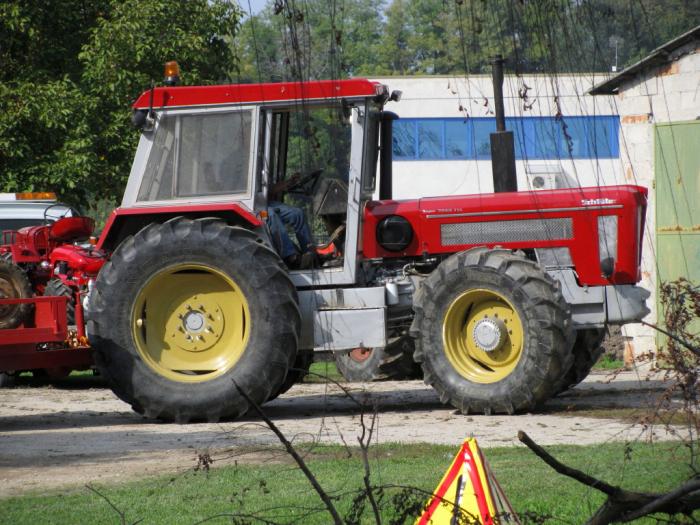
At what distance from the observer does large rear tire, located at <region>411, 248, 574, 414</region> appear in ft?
32.0

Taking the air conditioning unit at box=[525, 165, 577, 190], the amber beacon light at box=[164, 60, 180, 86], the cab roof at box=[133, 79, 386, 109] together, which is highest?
the amber beacon light at box=[164, 60, 180, 86]

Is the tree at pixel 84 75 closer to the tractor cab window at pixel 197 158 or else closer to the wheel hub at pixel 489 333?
the tractor cab window at pixel 197 158

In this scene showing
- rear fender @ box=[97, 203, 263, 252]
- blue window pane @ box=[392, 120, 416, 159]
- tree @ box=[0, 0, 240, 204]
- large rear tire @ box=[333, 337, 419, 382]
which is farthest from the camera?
blue window pane @ box=[392, 120, 416, 159]

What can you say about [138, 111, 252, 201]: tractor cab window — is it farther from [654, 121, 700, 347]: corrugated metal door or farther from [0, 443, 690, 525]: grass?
[654, 121, 700, 347]: corrugated metal door

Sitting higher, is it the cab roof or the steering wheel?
the cab roof

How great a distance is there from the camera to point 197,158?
10375 millimetres

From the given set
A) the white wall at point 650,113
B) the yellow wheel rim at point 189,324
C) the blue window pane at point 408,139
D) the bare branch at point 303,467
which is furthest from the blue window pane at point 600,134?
the blue window pane at point 408,139

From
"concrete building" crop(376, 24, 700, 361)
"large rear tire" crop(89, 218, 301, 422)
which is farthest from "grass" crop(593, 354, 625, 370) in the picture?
"large rear tire" crop(89, 218, 301, 422)

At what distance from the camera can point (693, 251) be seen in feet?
49.9

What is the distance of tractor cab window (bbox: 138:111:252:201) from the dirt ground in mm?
2006

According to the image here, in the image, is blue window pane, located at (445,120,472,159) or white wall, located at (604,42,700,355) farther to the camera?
blue window pane, located at (445,120,472,159)

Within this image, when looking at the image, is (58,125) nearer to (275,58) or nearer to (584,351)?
(584,351)

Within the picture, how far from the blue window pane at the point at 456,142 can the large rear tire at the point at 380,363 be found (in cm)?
2200

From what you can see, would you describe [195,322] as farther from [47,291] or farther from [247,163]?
[47,291]
